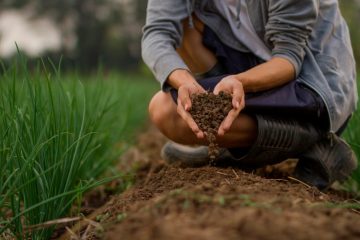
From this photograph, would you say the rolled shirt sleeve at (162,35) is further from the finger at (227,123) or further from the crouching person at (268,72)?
the finger at (227,123)

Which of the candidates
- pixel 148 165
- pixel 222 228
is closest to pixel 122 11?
pixel 148 165

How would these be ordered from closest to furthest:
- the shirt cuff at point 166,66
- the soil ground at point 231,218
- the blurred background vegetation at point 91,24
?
the soil ground at point 231,218, the shirt cuff at point 166,66, the blurred background vegetation at point 91,24

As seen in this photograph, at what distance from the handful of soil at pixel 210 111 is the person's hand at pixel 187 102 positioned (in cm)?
2

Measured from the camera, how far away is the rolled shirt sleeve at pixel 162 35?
1921 mm

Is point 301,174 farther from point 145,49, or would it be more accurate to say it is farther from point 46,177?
point 46,177

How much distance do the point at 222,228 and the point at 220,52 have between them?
1.22m

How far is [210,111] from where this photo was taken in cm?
165

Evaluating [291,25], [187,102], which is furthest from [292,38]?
[187,102]

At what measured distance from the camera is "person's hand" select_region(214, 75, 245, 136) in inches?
64.5

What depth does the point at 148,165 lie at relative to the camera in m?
2.71

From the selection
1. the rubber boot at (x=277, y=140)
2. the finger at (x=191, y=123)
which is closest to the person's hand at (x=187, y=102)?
the finger at (x=191, y=123)

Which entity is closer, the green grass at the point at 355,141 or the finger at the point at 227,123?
the finger at the point at 227,123

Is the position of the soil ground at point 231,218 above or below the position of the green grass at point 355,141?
above

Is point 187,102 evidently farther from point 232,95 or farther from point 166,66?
point 166,66
